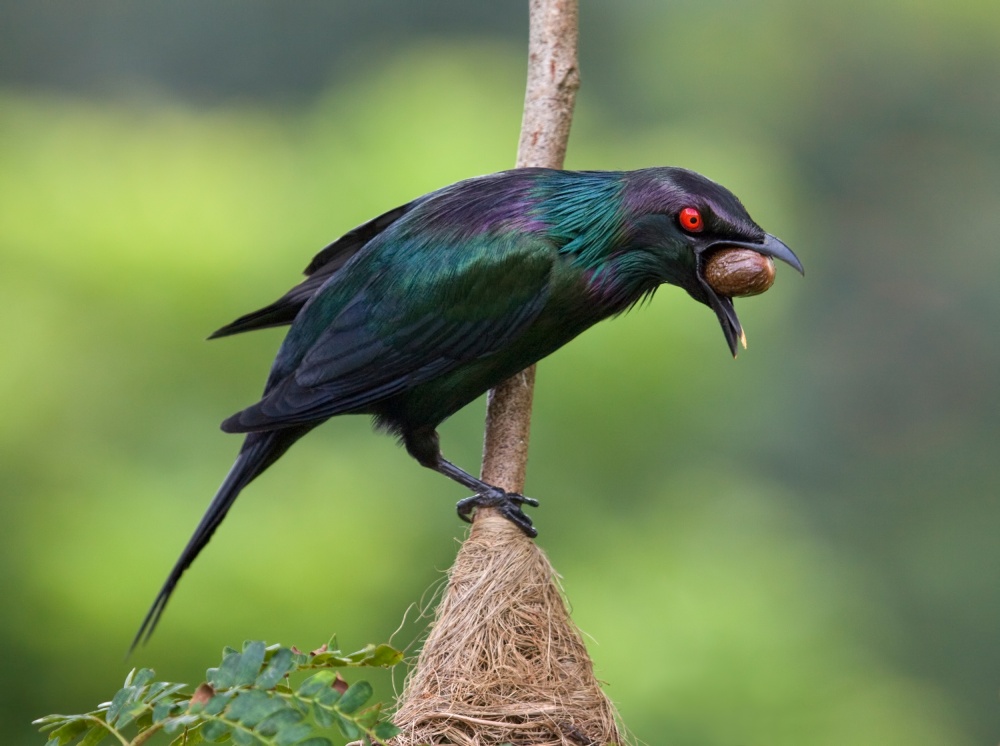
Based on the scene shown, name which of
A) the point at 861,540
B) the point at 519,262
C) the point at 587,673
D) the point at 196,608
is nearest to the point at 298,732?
the point at 587,673

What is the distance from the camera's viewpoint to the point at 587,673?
1829 millimetres

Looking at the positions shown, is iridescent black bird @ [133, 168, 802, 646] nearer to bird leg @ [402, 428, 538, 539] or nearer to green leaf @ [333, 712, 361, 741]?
bird leg @ [402, 428, 538, 539]

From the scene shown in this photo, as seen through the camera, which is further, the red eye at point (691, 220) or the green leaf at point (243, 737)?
the red eye at point (691, 220)

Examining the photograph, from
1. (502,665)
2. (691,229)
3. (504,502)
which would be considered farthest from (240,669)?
(691,229)

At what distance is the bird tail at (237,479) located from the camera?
2158 millimetres

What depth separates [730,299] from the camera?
1956mm

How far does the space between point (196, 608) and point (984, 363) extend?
4619 millimetres

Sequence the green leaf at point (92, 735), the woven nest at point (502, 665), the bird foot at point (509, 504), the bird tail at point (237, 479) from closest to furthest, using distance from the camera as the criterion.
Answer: the green leaf at point (92, 735), the woven nest at point (502, 665), the bird foot at point (509, 504), the bird tail at point (237, 479)

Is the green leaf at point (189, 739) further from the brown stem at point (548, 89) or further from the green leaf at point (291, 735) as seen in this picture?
the brown stem at point (548, 89)

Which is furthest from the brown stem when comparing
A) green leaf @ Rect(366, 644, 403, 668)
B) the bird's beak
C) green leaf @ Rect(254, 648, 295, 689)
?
green leaf @ Rect(254, 648, 295, 689)

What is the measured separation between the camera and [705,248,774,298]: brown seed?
1.86 m

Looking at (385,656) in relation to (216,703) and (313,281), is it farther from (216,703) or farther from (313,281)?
(313,281)

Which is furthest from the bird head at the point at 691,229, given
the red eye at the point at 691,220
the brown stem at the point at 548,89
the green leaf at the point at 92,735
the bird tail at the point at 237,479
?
the green leaf at the point at 92,735

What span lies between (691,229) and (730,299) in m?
0.14
